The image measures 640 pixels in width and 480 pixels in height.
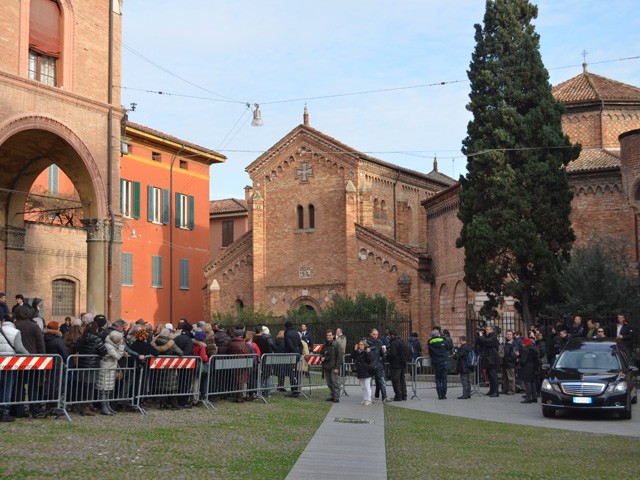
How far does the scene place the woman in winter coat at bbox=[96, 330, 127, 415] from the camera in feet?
44.9

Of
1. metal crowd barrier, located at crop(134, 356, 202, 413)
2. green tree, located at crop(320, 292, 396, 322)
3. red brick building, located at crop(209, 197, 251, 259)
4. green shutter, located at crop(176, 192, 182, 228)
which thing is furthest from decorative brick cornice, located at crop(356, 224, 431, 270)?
metal crowd barrier, located at crop(134, 356, 202, 413)

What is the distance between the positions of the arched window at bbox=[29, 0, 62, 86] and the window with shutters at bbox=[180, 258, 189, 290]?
23236 millimetres

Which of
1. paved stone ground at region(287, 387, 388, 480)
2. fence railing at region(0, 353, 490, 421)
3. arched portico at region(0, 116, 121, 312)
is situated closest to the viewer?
paved stone ground at region(287, 387, 388, 480)

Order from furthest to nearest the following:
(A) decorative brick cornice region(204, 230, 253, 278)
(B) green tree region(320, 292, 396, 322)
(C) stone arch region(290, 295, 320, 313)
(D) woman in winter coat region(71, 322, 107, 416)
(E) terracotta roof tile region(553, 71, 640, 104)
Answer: (A) decorative brick cornice region(204, 230, 253, 278), (C) stone arch region(290, 295, 320, 313), (E) terracotta roof tile region(553, 71, 640, 104), (B) green tree region(320, 292, 396, 322), (D) woman in winter coat region(71, 322, 107, 416)

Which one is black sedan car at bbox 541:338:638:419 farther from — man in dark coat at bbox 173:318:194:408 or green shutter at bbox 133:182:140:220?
green shutter at bbox 133:182:140:220

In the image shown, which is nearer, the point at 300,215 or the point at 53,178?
the point at 53,178

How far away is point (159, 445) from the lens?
10.6 meters

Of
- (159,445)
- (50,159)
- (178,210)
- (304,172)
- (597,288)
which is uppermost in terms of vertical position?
(304,172)

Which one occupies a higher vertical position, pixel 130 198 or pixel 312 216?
pixel 130 198

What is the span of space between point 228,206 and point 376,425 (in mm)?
43775

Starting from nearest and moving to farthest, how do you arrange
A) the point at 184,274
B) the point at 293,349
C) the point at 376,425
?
the point at 376,425
the point at 293,349
the point at 184,274

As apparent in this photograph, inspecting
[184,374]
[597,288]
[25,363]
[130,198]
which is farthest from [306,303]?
[25,363]

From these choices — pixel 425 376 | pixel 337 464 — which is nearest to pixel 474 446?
pixel 337 464

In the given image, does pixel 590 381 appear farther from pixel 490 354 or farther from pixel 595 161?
pixel 595 161
